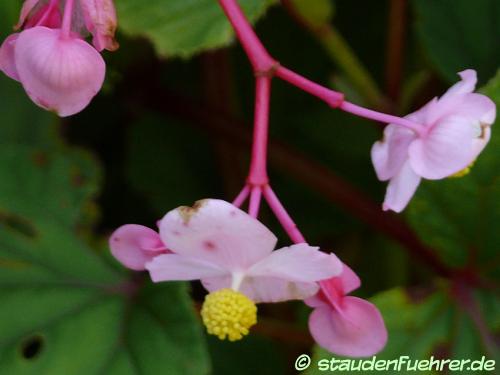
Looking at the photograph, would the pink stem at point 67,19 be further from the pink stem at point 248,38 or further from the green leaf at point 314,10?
the green leaf at point 314,10

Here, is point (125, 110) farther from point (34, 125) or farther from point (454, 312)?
point (454, 312)

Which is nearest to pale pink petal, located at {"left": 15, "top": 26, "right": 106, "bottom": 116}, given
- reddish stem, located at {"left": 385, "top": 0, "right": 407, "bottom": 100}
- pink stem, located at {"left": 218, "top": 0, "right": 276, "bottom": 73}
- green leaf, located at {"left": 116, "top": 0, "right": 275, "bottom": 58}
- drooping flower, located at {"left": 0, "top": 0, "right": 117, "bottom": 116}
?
drooping flower, located at {"left": 0, "top": 0, "right": 117, "bottom": 116}

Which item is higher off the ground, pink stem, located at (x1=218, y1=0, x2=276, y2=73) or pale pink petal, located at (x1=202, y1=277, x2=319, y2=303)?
pink stem, located at (x1=218, y1=0, x2=276, y2=73)

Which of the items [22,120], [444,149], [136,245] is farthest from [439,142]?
[22,120]

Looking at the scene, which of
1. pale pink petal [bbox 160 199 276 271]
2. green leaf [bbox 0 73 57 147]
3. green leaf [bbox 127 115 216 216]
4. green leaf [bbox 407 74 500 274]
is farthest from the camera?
green leaf [bbox 127 115 216 216]

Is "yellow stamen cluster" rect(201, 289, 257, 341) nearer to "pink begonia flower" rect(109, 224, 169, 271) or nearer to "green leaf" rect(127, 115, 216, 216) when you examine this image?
"pink begonia flower" rect(109, 224, 169, 271)

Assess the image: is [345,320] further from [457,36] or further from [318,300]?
[457,36]
